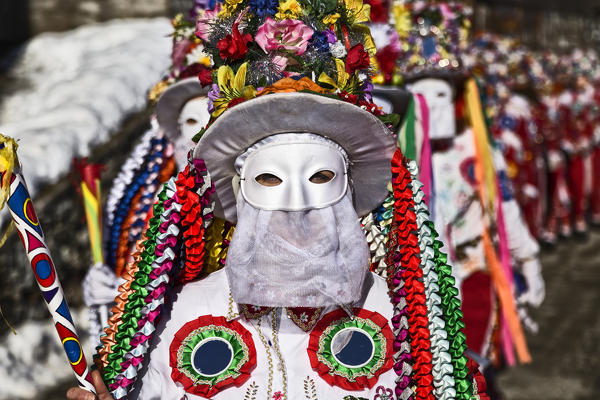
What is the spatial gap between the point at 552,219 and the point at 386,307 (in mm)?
9412

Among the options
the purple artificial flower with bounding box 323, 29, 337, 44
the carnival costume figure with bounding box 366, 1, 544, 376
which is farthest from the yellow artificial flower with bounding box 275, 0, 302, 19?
the carnival costume figure with bounding box 366, 1, 544, 376

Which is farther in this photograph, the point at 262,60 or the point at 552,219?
the point at 552,219

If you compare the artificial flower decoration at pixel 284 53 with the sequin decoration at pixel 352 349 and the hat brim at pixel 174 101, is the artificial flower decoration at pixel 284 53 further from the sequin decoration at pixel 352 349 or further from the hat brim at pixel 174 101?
the hat brim at pixel 174 101

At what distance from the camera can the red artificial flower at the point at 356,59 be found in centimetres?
268

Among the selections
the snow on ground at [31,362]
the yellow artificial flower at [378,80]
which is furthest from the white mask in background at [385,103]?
the snow on ground at [31,362]

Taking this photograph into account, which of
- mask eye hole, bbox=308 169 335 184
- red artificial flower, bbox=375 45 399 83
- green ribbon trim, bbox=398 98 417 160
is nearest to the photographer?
mask eye hole, bbox=308 169 335 184

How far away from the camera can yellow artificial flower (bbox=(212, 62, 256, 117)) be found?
260cm

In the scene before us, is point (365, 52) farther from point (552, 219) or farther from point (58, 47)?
point (552, 219)

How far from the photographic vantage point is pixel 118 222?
13.3 feet

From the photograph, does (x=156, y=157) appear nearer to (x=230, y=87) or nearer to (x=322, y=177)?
(x=230, y=87)

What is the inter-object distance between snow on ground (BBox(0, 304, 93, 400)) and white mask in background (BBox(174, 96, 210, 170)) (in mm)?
1904

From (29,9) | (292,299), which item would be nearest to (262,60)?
(292,299)

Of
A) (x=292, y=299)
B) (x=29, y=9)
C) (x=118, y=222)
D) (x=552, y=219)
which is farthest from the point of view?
(x=552, y=219)

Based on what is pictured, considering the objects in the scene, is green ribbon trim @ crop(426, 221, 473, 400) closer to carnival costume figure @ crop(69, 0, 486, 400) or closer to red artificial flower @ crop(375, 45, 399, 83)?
carnival costume figure @ crop(69, 0, 486, 400)
